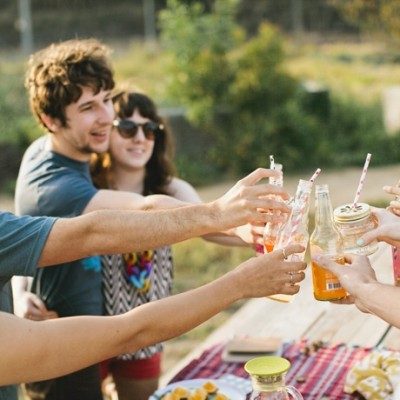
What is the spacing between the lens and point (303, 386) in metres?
3.16

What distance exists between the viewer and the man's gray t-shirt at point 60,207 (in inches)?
136

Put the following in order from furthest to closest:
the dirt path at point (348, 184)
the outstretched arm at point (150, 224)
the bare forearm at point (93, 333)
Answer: the dirt path at point (348, 184)
the outstretched arm at point (150, 224)
the bare forearm at point (93, 333)

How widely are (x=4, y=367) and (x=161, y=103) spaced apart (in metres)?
9.45

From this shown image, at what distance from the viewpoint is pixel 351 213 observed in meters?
2.58

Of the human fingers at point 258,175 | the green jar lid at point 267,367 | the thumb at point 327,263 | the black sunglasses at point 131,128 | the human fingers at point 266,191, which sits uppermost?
the human fingers at point 258,175

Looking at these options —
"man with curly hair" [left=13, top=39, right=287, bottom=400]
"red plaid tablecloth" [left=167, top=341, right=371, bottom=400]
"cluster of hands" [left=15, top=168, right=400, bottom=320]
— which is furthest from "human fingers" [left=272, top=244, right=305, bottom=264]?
"man with curly hair" [left=13, top=39, right=287, bottom=400]

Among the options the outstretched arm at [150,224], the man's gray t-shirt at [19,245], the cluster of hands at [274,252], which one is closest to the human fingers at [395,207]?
the cluster of hands at [274,252]

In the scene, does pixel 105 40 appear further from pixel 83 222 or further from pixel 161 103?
pixel 83 222

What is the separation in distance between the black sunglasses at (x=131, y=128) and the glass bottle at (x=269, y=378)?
1.71 meters

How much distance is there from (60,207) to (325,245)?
1.17 m

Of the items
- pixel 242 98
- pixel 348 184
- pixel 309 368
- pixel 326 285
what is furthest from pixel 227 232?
pixel 242 98

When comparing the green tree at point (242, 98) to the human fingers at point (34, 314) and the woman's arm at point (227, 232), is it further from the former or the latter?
the human fingers at point (34, 314)

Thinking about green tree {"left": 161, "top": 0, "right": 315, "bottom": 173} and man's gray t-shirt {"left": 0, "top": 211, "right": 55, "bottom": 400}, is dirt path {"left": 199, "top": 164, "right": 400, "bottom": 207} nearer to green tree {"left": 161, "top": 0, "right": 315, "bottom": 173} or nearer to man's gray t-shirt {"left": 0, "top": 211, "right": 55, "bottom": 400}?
green tree {"left": 161, "top": 0, "right": 315, "bottom": 173}

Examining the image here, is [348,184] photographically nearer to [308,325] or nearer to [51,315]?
[308,325]
